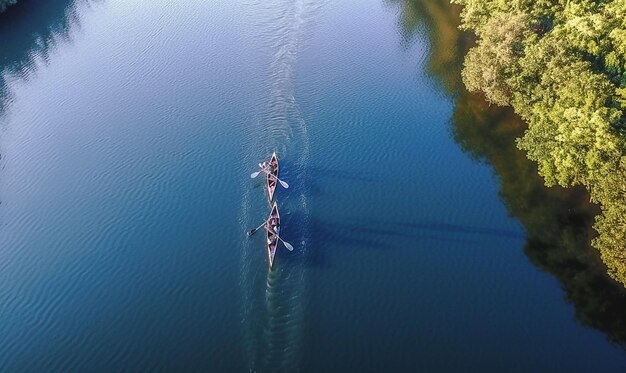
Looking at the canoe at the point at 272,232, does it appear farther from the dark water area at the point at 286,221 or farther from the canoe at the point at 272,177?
the canoe at the point at 272,177

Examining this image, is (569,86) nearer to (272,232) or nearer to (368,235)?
(368,235)

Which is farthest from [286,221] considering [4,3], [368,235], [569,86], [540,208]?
[4,3]

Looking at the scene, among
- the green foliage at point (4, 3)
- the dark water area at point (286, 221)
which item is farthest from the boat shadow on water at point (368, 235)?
the green foliage at point (4, 3)

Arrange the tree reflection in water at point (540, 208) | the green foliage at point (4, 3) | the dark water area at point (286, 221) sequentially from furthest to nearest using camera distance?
the green foliage at point (4, 3) < the tree reflection in water at point (540, 208) < the dark water area at point (286, 221)

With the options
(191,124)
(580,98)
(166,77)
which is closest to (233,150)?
(191,124)

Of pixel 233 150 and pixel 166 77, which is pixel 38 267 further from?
pixel 166 77

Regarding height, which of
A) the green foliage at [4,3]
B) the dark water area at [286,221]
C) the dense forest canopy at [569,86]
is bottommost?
the green foliage at [4,3]
